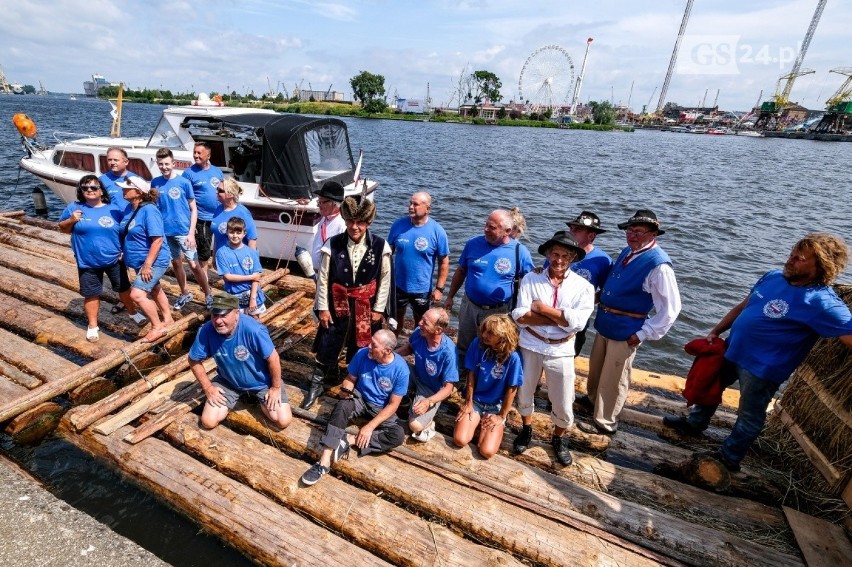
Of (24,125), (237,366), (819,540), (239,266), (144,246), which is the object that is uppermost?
(24,125)

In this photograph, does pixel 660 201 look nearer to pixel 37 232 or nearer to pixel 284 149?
pixel 284 149

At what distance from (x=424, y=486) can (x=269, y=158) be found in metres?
6.97

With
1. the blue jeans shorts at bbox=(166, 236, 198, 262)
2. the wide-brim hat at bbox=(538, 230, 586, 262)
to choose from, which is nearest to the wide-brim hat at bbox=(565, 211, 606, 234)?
the wide-brim hat at bbox=(538, 230, 586, 262)

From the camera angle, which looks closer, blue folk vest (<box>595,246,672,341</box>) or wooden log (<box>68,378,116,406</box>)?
blue folk vest (<box>595,246,672,341</box>)

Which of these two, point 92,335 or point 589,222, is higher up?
point 589,222

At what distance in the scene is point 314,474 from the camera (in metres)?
3.61

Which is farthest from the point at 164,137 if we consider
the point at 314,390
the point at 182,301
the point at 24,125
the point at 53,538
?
the point at 53,538

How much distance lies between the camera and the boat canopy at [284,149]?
8195 mm

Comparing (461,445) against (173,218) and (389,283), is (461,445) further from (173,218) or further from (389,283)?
(173,218)

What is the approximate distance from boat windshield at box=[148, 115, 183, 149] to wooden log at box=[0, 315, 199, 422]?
233 inches

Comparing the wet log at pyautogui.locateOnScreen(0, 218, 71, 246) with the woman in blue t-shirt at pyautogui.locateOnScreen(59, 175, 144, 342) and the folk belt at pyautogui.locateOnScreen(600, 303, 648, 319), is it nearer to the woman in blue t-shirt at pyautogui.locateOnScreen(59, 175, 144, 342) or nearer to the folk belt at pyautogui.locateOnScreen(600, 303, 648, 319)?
the woman in blue t-shirt at pyautogui.locateOnScreen(59, 175, 144, 342)

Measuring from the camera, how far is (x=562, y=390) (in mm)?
3887

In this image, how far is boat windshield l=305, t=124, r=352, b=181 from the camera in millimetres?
8702

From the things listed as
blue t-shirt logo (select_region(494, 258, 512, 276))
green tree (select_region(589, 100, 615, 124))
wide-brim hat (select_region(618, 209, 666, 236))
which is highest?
green tree (select_region(589, 100, 615, 124))
